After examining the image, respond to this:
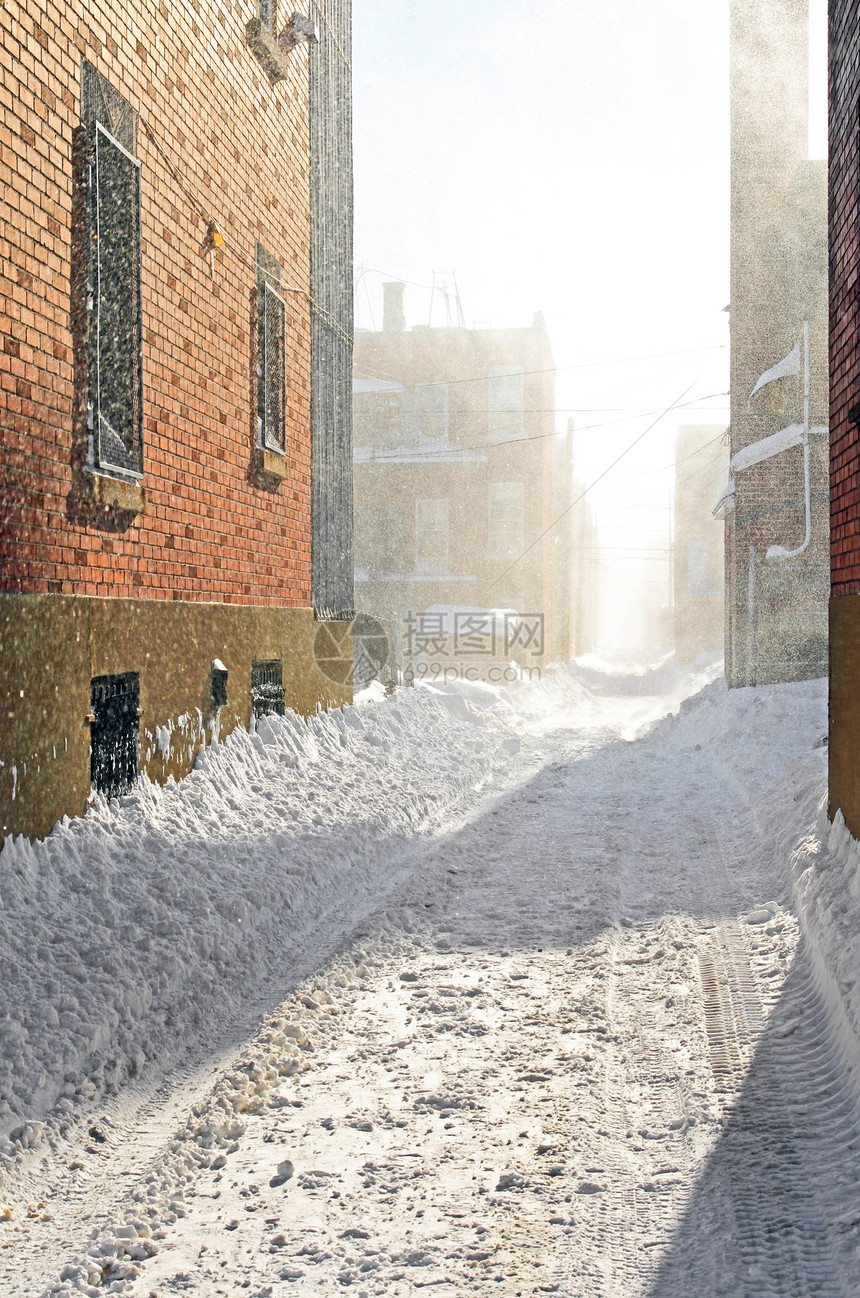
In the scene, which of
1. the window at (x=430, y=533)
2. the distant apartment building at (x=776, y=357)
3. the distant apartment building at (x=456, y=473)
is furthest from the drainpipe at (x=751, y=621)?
the window at (x=430, y=533)

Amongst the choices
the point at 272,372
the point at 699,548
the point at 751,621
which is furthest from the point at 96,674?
the point at 699,548

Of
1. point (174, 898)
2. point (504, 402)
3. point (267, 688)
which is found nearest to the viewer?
point (174, 898)

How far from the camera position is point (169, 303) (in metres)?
6.91

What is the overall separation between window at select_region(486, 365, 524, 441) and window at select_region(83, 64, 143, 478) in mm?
27909

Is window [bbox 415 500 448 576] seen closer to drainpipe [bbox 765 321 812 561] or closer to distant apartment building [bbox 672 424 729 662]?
distant apartment building [bbox 672 424 729 662]

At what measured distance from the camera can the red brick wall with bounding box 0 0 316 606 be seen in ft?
16.1

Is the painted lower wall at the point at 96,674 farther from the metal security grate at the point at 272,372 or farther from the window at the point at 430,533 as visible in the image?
the window at the point at 430,533

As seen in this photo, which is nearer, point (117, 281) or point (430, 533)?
point (117, 281)

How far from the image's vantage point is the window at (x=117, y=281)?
5828mm

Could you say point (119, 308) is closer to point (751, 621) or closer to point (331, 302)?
point (331, 302)

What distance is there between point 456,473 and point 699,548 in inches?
738

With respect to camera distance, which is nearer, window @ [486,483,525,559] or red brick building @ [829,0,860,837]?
red brick building @ [829,0,860,837]

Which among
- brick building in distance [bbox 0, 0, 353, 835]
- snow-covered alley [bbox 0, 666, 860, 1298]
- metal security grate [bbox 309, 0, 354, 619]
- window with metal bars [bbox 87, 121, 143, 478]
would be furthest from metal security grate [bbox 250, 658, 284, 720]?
window with metal bars [bbox 87, 121, 143, 478]

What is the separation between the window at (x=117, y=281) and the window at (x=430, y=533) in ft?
87.4
